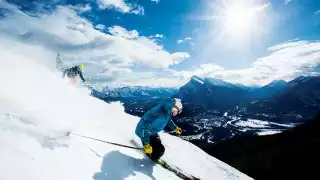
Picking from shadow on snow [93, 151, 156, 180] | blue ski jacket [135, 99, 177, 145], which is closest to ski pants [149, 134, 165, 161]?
shadow on snow [93, 151, 156, 180]

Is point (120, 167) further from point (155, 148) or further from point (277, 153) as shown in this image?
point (277, 153)

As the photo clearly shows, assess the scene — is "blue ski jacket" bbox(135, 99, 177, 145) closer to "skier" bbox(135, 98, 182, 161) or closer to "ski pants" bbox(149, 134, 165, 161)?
"skier" bbox(135, 98, 182, 161)

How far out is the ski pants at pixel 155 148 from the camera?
10594 millimetres

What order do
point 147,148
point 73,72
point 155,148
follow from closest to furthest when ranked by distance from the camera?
point 147,148 < point 155,148 < point 73,72

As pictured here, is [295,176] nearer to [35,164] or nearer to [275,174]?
[275,174]

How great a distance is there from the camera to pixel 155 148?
10656 mm

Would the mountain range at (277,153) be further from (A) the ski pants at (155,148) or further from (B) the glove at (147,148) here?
(B) the glove at (147,148)

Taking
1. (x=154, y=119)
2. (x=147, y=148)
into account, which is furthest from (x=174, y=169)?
(x=154, y=119)

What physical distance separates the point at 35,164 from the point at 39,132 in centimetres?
146

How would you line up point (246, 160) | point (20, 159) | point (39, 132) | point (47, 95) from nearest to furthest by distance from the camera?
point (20, 159), point (39, 132), point (47, 95), point (246, 160)

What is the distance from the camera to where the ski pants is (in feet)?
34.8

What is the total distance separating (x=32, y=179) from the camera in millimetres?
5707

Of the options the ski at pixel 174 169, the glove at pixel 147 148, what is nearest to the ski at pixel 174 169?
the ski at pixel 174 169

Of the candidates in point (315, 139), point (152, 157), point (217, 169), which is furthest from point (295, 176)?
point (152, 157)
